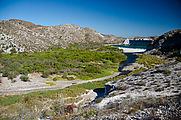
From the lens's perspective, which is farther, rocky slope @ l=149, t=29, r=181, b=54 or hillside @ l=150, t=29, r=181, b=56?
rocky slope @ l=149, t=29, r=181, b=54

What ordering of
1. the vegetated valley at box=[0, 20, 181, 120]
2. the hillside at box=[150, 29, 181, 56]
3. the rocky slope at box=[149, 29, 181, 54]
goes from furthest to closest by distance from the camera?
1. the rocky slope at box=[149, 29, 181, 54]
2. the hillside at box=[150, 29, 181, 56]
3. the vegetated valley at box=[0, 20, 181, 120]

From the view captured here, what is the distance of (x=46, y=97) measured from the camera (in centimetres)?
1959

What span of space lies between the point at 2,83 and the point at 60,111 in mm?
21987

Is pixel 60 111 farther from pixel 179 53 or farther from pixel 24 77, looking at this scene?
pixel 179 53

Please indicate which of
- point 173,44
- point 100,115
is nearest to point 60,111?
point 100,115

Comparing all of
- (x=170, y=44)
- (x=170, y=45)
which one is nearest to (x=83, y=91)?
(x=170, y=45)

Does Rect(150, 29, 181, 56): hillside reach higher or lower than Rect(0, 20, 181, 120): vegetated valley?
higher

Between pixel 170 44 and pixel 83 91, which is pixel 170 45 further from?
pixel 83 91

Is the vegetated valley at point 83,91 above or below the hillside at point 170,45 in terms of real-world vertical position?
below

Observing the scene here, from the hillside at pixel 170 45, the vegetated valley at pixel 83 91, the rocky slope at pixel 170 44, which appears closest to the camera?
the vegetated valley at pixel 83 91

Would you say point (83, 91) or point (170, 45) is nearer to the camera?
point (83, 91)

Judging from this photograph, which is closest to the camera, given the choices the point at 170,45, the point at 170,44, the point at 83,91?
the point at 83,91

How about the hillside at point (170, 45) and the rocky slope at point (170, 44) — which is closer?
the hillside at point (170, 45)

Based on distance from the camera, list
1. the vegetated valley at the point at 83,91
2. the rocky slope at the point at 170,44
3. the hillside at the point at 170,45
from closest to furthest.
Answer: the vegetated valley at the point at 83,91 → the hillside at the point at 170,45 → the rocky slope at the point at 170,44
